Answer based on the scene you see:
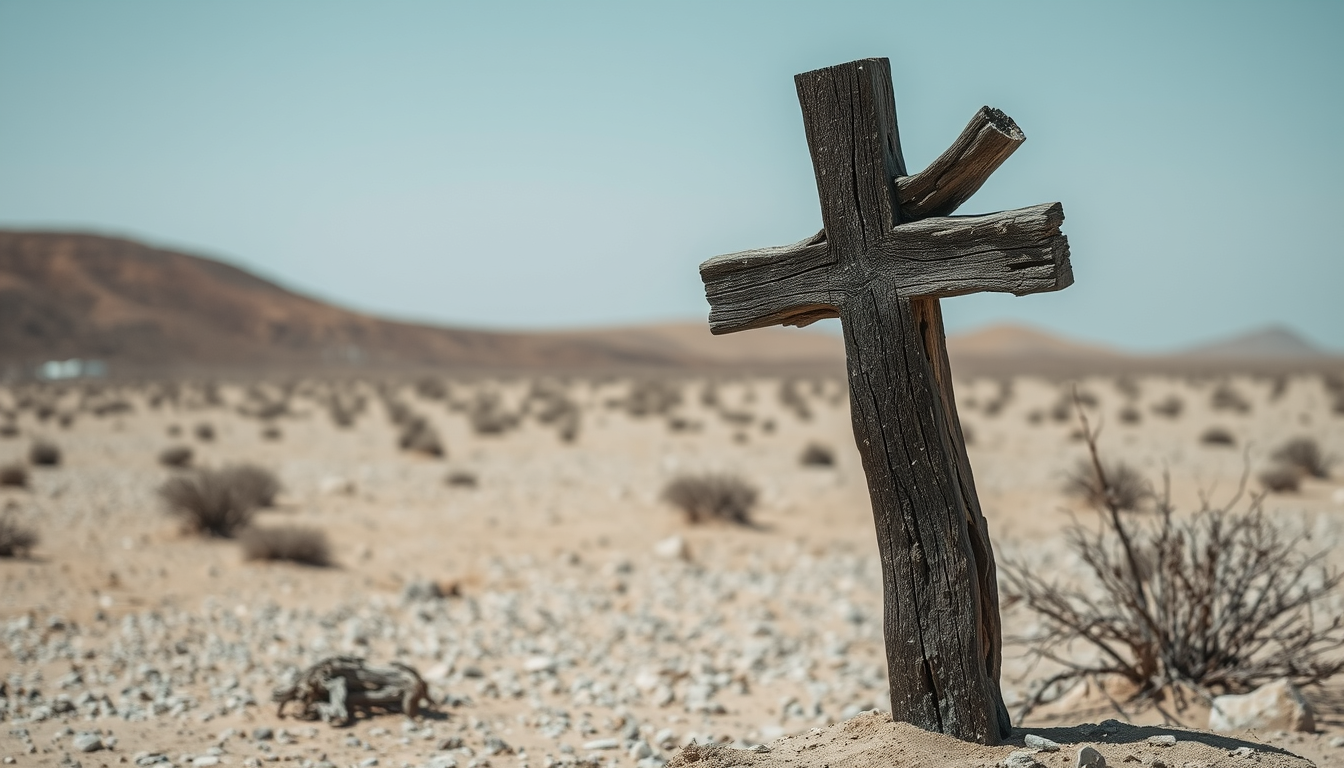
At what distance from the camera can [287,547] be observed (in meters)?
10.4

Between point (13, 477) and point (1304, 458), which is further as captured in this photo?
point (1304, 458)

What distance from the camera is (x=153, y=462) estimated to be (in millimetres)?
19453

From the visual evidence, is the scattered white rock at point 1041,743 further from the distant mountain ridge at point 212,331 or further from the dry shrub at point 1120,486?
the distant mountain ridge at point 212,331

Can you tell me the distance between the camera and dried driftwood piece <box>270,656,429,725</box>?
5.61 m

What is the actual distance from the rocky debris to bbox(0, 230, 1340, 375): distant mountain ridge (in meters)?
64.6

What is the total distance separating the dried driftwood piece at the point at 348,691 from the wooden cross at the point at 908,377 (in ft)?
9.87

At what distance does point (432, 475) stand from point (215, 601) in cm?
890

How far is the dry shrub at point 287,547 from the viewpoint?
10.4 metres

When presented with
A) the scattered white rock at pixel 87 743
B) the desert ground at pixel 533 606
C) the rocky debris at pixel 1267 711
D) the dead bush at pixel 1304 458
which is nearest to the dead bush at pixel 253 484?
the desert ground at pixel 533 606

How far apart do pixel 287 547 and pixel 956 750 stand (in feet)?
27.0

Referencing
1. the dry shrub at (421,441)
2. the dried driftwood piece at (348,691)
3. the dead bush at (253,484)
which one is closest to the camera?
the dried driftwood piece at (348,691)

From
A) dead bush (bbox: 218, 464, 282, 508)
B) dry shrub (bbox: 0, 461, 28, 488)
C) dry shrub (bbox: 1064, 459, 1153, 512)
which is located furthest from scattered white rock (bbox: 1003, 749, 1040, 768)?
dry shrub (bbox: 0, 461, 28, 488)

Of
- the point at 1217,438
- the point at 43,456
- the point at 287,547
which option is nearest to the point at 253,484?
the point at 287,547

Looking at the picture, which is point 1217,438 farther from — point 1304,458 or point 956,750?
point 956,750
